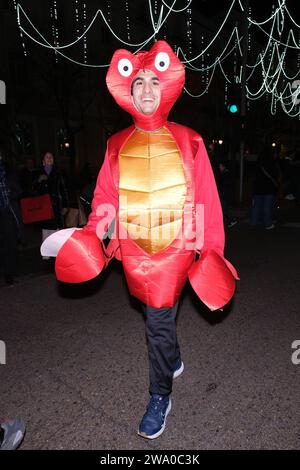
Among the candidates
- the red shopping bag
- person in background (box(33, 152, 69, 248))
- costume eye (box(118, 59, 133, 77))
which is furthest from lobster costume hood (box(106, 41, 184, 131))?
the red shopping bag

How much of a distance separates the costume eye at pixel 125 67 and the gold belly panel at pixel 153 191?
0.38 metres

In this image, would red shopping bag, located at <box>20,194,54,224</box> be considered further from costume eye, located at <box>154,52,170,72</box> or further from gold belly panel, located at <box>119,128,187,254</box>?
costume eye, located at <box>154,52,170,72</box>

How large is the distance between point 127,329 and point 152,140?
209cm

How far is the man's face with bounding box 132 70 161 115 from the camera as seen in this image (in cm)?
227

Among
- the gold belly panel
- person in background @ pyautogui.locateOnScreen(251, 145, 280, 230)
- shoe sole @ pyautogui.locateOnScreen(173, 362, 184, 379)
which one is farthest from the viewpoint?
person in background @ pyautogui.locateOnScreen(251, 145, 280, 230)

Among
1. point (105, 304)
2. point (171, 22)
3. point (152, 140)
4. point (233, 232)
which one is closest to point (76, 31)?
point (171, 22)

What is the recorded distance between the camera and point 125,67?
2.35m

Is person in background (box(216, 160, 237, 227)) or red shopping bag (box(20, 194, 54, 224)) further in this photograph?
person in background (box(216, 160, 237, 227))

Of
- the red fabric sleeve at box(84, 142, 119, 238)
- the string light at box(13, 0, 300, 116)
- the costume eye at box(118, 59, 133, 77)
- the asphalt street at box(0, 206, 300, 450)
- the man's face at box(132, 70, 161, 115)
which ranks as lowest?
the asphalt street at box(0, 206, 300, 450)

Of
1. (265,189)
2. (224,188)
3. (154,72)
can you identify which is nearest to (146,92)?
(154,72)

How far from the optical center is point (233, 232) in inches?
332

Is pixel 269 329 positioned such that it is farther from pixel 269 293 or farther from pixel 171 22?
pixel 171 22

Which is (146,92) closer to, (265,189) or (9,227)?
(9,227)

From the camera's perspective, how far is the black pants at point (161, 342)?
2.37 m
